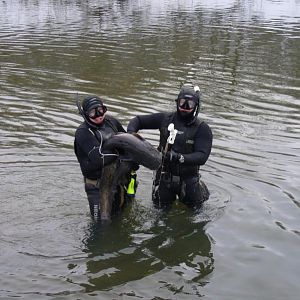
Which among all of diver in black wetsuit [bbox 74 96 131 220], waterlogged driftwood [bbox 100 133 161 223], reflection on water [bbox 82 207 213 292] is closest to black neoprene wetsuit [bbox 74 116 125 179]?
diver in black wetsuit [bbox 74 96 131 220]

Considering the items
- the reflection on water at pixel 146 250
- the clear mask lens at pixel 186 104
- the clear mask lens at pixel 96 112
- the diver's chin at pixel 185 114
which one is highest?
the clear mask lens at pixel 186 104

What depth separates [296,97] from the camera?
14.5 metres

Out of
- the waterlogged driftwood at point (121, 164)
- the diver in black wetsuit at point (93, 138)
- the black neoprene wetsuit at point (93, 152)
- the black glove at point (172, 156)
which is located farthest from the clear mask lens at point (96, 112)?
the black glove at point (172, 156)

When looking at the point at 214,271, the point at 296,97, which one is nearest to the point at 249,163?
the point at 214,271

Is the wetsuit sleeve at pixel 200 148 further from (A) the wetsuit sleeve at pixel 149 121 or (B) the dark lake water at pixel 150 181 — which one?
(B) the dark lake water at pixel 150 181

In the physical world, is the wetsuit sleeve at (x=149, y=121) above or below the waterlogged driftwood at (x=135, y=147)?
above

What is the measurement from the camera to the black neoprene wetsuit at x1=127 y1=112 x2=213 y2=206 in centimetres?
700

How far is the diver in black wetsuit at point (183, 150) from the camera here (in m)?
6.89

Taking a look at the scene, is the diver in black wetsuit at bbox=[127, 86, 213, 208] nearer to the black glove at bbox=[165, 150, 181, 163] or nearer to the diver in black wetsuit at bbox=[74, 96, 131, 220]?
the black glove at bbox=[165, 150, 181, 163]

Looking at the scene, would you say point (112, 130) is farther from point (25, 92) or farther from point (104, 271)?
point (25, 92)

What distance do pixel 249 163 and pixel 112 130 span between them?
379 centimetres

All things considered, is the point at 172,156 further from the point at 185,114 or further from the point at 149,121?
the point at 149,121

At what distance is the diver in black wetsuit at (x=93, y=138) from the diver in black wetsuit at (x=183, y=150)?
1.92ft

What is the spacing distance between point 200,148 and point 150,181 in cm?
230
